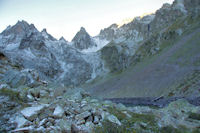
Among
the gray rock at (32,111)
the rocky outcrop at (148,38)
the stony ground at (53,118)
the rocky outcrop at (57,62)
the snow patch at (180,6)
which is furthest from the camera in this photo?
the rocky outcrop at (57,62)

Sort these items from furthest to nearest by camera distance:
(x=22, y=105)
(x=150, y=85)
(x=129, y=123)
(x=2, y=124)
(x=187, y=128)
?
(x=150, y=85) → (x=187, y=128) → (x=129, y=123) → (x=22, y=105) → (x=2, y=124)

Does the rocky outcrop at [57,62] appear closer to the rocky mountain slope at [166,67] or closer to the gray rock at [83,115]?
the rocky mountain slope at [166,67]

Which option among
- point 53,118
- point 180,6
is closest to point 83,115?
point 53,118

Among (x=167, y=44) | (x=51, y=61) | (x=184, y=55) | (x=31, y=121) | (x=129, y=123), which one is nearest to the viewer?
(x=31, y=121)

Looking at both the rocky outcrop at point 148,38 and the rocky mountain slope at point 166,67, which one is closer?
the rocky mountain slope at point 166,67

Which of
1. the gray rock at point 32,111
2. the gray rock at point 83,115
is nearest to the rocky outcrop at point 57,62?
the gray rock at point 32,111

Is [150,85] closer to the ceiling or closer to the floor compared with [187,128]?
closer to the floor

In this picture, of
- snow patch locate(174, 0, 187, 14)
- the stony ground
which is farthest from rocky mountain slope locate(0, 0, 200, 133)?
snow patch locate(174, 0, 187, 14)

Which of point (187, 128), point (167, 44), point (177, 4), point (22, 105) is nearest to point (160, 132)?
point (187, 128)

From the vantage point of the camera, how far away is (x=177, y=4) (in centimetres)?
16625

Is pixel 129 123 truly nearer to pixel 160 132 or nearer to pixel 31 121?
pixel 160 132

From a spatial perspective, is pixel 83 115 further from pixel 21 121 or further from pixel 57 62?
pixel 57 62

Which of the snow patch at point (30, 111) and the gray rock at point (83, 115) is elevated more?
the snow patch at point (30, 111)

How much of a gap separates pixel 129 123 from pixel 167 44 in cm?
11496
